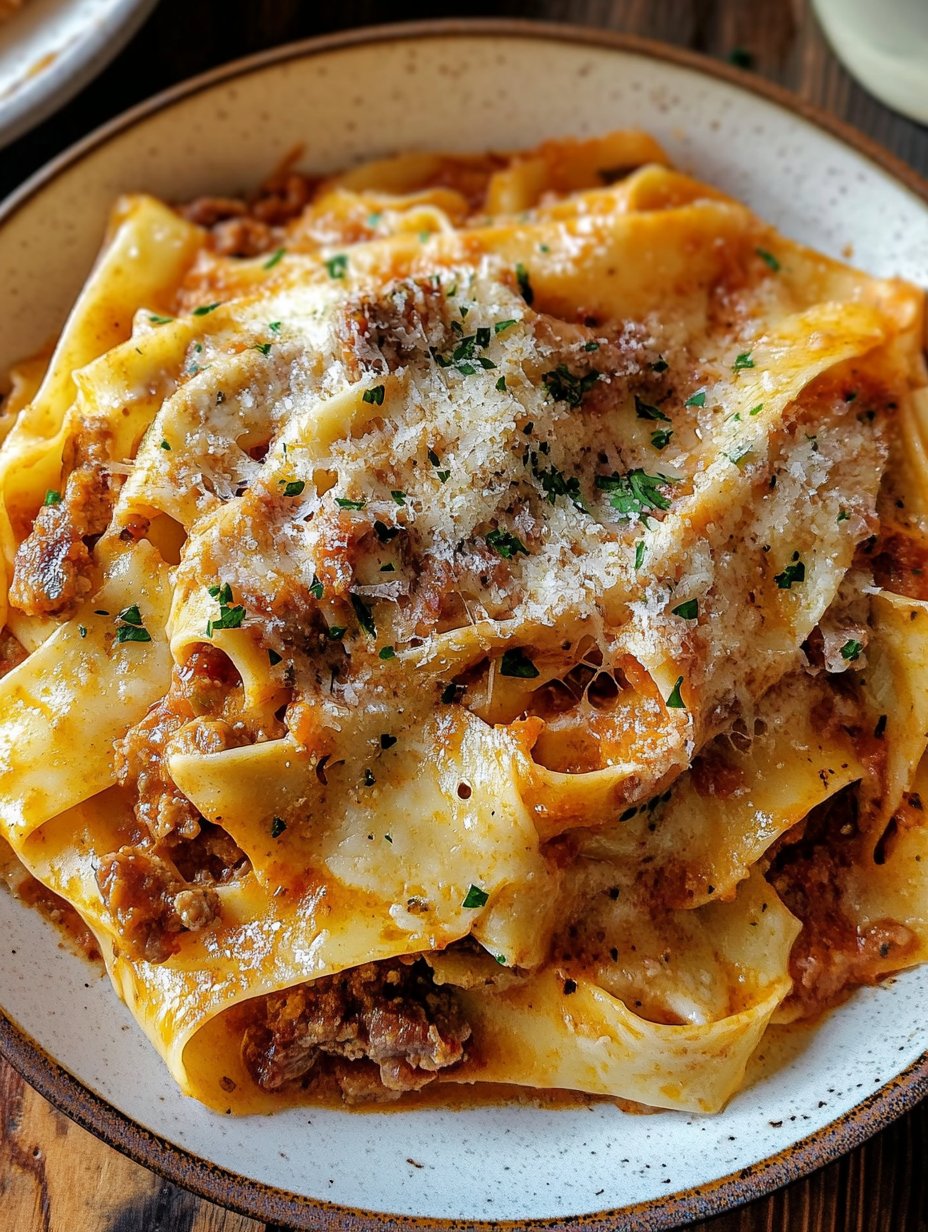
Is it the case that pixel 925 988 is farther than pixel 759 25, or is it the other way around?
pixel 759 25

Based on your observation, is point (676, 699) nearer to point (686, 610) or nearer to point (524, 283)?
point (686, 610)

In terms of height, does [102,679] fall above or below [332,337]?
below

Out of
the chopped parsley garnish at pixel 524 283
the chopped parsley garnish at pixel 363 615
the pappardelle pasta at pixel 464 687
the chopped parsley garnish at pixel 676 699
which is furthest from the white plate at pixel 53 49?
the chopped parsley garnish at pixel 676 699

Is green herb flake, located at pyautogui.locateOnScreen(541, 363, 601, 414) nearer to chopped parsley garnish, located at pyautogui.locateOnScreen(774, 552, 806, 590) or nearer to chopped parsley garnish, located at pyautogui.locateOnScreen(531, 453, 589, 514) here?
chopped parsley garnish, located at pyautogui.locateOnScreen(531, 453, 589, 514)

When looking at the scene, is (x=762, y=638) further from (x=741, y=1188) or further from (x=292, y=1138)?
(x=292, y=1138)

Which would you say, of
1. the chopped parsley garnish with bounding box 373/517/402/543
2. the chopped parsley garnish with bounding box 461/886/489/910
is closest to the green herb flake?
the chopped parsley garnish with bounding box 373/517/402/543

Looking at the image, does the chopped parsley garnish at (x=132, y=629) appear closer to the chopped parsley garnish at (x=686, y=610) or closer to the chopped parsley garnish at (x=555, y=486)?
the chopped parsley garnish at (x=555, y=486)

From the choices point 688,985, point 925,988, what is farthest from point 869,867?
point 688,985
